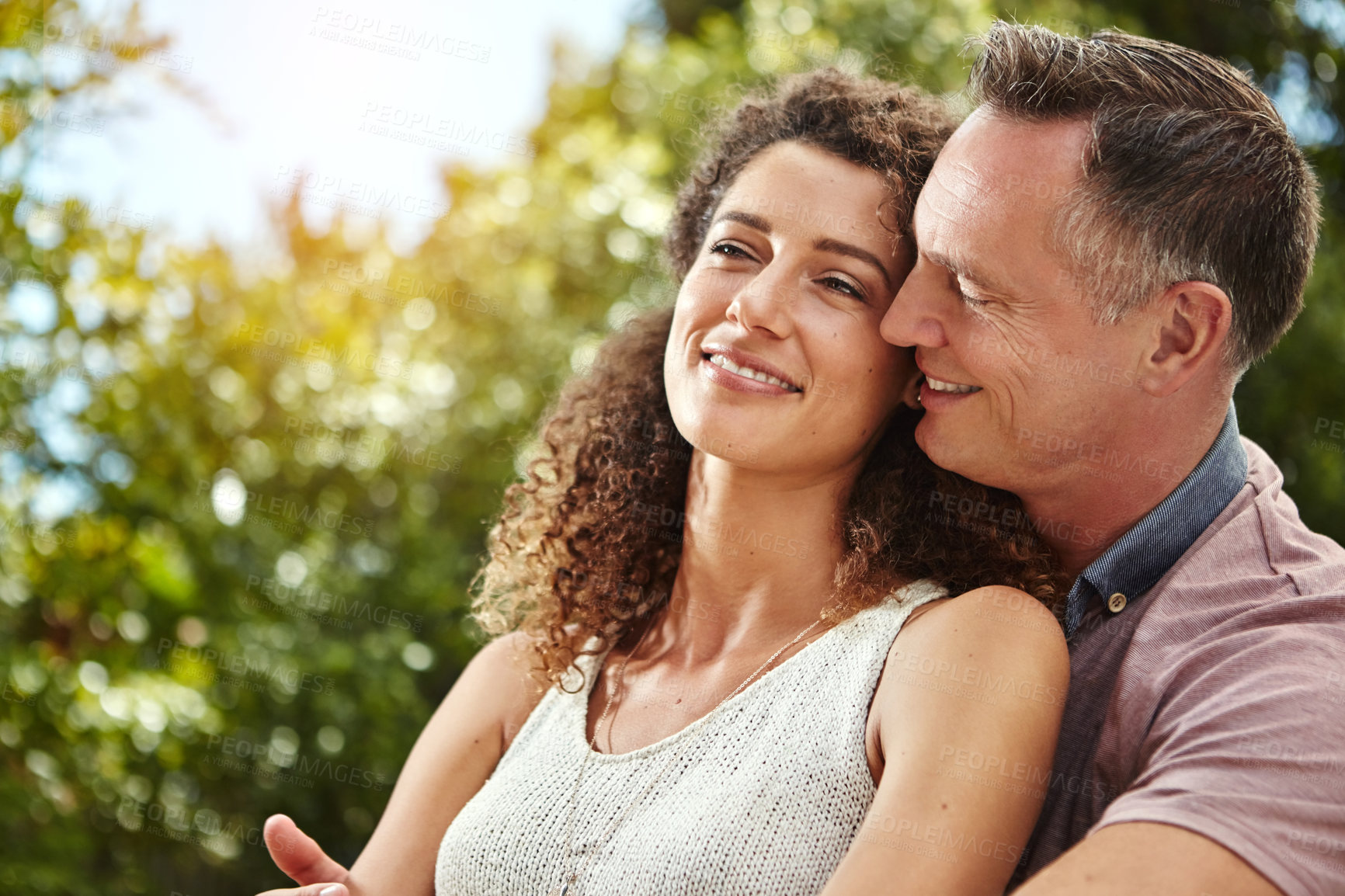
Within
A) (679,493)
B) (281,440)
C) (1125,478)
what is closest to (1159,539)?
(1125,478)

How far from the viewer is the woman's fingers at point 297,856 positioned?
1.98m

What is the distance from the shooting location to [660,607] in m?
2.20

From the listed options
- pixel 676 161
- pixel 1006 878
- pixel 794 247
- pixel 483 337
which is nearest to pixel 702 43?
pixel 676 161

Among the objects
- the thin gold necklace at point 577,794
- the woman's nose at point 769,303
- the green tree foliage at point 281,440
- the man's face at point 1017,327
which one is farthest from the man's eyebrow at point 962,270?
the green tree foliage at point 281,440

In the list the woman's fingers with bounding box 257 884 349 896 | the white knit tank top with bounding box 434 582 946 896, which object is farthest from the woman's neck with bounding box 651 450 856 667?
the woman's fingers with bounding box 257 884 349 896

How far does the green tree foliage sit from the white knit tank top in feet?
5.58

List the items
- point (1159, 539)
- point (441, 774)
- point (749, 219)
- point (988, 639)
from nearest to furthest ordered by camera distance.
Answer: point (988, 639) → point (1159, 539) → point (749, 219) → point (441, 774)

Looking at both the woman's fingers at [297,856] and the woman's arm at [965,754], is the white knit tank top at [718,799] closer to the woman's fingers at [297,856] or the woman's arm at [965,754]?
the woman's arm at [965,754]

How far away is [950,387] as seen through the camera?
6.02 ft

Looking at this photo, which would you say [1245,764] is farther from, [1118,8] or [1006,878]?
[1118,8]

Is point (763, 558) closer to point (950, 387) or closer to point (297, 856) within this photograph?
point (950, 387)

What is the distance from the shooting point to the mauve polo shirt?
1291mm

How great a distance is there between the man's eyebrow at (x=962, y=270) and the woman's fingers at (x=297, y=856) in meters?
1.44

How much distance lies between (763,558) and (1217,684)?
77 centimetres
